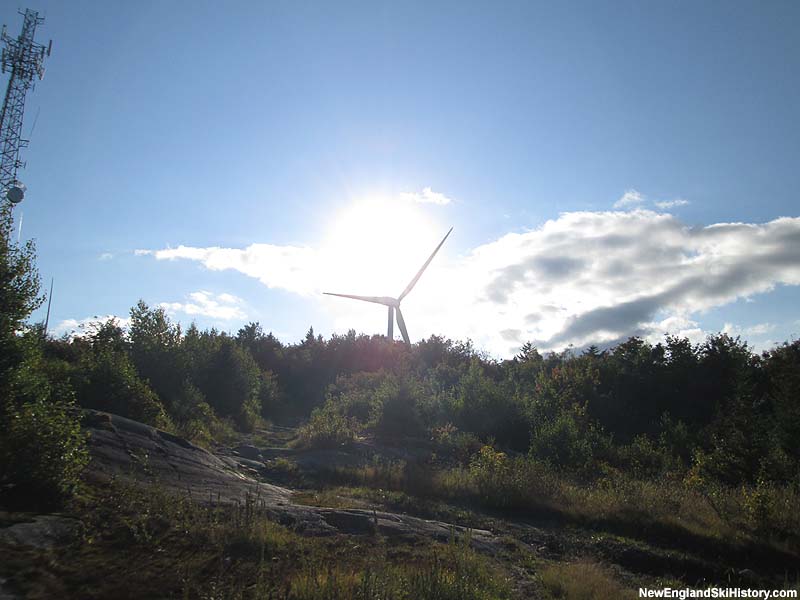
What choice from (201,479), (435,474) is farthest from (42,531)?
(435,474)

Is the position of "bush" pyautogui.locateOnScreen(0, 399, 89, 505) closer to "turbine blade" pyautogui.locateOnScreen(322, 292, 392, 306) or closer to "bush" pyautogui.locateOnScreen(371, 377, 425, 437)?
"bush" pyautogui.locateOnScreen(371, 377, 425, 437)

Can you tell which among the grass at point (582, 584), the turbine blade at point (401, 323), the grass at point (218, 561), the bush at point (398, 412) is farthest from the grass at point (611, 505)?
the turbine blade at point (401, 323)

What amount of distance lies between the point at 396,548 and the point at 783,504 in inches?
335

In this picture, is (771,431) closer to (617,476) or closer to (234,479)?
(617,476)

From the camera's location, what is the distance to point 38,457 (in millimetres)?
7613

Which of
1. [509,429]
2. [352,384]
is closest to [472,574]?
[509,429]

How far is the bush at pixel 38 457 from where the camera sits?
7.48 metres

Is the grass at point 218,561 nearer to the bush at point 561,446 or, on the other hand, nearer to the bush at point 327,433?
the bush at point 561,446

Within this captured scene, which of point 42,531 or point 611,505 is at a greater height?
point 42,531

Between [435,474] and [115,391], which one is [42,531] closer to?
[435,474]

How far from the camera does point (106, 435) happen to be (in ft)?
37.6

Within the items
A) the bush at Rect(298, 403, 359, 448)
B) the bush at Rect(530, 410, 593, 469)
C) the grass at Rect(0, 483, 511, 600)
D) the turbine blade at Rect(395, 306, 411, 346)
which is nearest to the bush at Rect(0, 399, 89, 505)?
the grass at Rect(0, 483, 511, 600)

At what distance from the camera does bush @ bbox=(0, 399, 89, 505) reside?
748cm

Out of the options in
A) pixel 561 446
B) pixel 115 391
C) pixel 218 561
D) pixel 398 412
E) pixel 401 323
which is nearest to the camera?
pixel 218 561
